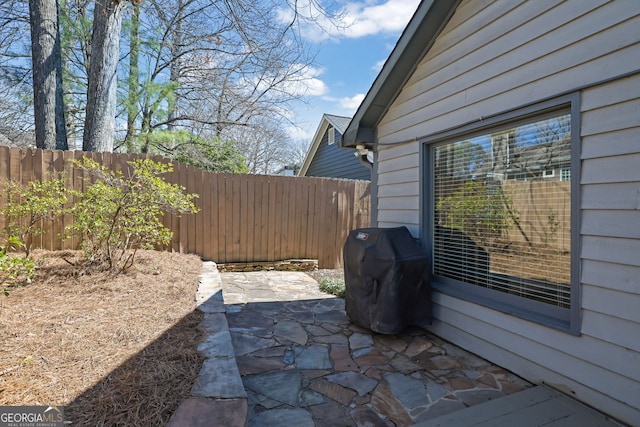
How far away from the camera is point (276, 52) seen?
26.1 ft

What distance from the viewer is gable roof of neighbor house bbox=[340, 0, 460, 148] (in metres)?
3.10

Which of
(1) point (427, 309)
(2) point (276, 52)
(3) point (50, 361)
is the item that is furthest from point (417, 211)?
(2) point (276, 52)

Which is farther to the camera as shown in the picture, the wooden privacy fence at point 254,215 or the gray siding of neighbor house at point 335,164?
the gray siding of neighbor house at point 335,164

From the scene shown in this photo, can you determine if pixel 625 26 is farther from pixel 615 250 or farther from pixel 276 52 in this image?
pixel 276 52

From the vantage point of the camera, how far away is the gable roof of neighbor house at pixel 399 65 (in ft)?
10.2

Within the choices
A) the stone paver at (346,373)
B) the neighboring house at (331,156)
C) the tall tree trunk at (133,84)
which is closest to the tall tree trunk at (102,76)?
the tall tree trunk at (133,84)

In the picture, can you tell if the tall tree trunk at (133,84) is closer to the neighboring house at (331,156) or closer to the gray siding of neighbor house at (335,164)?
the gray siding of neighbor house at (335,164)

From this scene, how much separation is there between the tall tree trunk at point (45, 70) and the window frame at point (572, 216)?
652cm

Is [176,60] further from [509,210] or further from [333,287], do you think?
[509,210]

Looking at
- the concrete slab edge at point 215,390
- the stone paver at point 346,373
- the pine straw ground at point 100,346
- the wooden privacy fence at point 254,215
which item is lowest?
the stone paver at point 346,373

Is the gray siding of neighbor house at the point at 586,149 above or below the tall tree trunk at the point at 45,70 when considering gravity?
below

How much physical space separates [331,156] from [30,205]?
34.2 feet

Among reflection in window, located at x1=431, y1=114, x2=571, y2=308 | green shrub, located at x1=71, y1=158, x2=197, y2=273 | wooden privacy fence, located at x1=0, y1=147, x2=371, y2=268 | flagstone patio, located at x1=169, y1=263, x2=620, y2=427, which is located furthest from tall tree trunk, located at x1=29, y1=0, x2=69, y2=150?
reflection in window, located at x1=431, y1=114, x2=571, y2=308

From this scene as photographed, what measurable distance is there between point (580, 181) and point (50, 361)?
3385 mm
